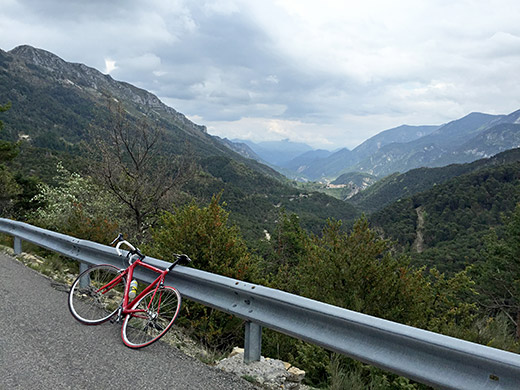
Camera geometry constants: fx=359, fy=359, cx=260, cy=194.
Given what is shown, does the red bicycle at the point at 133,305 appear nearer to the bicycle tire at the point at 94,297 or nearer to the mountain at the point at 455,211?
the bicycle tire at the point at 94,297

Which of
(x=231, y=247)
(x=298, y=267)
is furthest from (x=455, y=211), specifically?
(x=231, y=247)

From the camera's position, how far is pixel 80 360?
3061mm

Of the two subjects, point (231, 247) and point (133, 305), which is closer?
point (133, 305)

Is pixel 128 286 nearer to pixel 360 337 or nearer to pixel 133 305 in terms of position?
pixel 133 305

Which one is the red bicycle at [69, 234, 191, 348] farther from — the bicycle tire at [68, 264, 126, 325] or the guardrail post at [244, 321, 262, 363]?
the guardrail post at [244, 321, 262, 363]

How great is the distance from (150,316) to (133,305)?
0.81ft

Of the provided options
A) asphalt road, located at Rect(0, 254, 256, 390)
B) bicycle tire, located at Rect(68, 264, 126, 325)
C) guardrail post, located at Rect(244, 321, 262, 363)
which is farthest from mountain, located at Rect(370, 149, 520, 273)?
asphalt road, located at Rect(0, 254, 256, 390)

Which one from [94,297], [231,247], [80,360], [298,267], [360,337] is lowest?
[298,267]

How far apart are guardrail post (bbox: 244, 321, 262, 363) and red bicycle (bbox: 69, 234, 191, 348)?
0.73 m

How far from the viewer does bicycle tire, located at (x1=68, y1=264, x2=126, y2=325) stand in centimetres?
397

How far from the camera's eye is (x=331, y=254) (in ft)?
22.9

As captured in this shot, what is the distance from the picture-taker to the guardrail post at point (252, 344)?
319 centimetres

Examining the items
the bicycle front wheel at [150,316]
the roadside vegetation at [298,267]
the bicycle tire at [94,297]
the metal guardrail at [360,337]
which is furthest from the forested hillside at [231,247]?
the bicycle tire at [94,297]

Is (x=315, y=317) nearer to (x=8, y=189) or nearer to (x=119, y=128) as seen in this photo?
(x=119, y=128)
